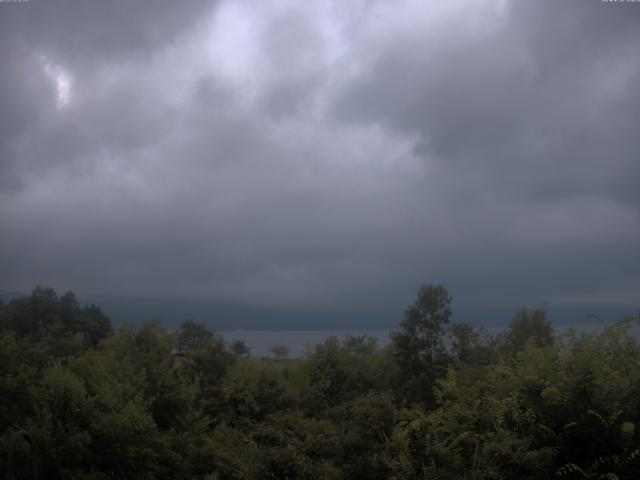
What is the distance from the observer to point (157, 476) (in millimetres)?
10445

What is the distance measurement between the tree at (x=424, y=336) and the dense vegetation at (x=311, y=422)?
3.26 feet

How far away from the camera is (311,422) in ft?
40.6

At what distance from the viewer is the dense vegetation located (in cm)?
830

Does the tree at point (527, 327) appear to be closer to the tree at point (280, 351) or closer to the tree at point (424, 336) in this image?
the tree at point (424, 336)

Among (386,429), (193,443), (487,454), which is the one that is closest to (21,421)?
(193,443)

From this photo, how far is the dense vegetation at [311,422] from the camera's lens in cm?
830

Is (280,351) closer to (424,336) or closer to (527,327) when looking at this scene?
(424,336)

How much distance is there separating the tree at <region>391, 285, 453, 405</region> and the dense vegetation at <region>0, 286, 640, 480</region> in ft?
3.26

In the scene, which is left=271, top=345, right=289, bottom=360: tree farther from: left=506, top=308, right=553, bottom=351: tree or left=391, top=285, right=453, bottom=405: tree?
left=506, top=308, right=553, bottom=351: tree

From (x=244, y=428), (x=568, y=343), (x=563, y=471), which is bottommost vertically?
(x=244, y=428)

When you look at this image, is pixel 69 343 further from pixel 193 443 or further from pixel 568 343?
pixel 568 343

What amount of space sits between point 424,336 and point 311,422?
272 inches

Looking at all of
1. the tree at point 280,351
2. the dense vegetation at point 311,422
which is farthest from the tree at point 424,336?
the tree at point 280,351

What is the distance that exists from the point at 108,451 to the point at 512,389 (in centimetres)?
691
